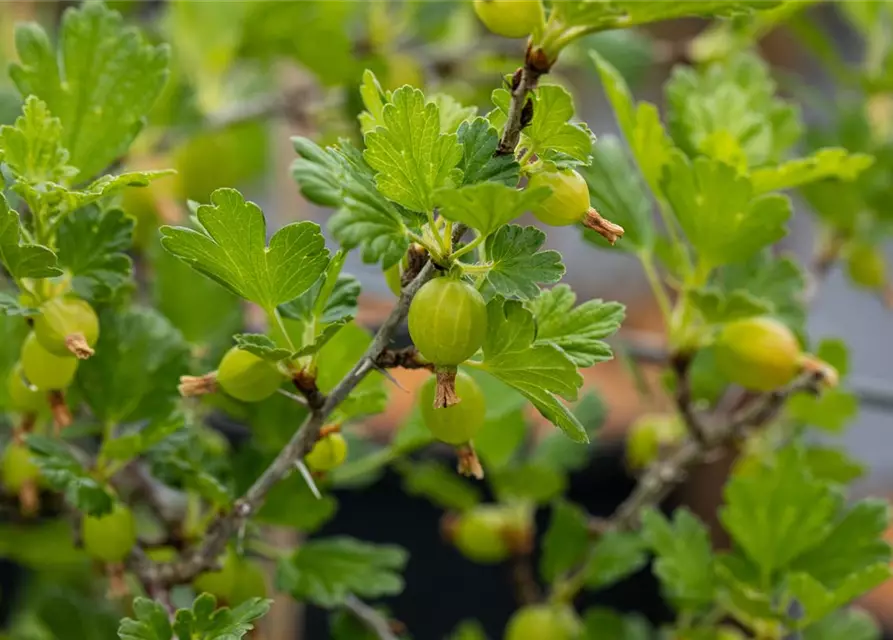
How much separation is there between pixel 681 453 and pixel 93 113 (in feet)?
1.41

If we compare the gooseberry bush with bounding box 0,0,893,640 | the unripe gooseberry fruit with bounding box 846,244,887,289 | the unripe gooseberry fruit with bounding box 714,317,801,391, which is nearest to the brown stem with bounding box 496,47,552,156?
the gooseberry bush with bounding box 0,0,893,640

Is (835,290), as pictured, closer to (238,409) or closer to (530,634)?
(530,634)

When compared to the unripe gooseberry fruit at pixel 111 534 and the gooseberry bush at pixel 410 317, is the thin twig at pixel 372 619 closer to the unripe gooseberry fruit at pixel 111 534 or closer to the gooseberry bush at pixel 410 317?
the gooseberry bush at pixel 410 317

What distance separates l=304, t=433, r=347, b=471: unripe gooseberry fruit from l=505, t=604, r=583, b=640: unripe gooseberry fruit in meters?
0.29

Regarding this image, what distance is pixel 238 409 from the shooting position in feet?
1.93

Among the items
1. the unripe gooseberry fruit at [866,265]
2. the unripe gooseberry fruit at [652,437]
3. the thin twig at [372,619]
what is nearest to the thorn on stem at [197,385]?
the thin twig at [372,619]

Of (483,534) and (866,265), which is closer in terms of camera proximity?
(483,534)

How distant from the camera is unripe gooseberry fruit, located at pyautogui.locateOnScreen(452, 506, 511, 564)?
2.30ft

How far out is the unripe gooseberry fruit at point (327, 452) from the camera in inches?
16.4

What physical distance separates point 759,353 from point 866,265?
1.18 feet

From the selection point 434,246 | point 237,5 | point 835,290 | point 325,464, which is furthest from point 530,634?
point 835,290

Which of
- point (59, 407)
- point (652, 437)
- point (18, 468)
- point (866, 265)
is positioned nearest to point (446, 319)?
point (59, 407)

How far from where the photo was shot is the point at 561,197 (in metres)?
0.34

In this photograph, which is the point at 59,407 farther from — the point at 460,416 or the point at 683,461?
the point at 683,461
